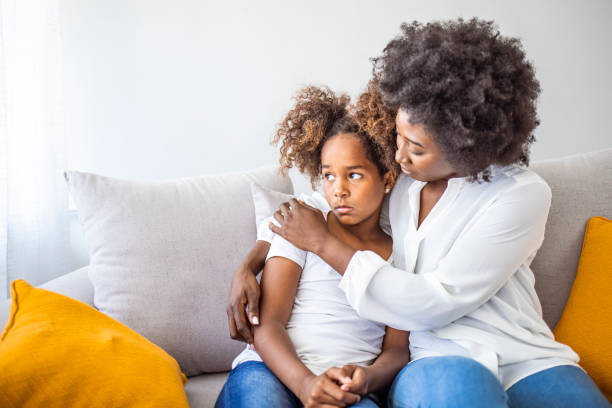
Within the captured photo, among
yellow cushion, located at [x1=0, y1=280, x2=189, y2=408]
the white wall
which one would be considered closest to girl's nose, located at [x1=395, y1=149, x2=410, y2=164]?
yellow cushion, located at [x1=0, y1=280, x2=189, y2=408]

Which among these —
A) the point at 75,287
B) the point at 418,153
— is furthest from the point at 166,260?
the point at 418,153

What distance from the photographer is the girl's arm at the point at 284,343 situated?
0.93m

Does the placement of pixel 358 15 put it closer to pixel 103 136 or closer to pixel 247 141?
pixel 247 141

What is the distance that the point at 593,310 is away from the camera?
1.25 m

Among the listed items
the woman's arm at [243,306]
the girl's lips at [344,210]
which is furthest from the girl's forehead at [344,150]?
the woman's arm at [243,306]

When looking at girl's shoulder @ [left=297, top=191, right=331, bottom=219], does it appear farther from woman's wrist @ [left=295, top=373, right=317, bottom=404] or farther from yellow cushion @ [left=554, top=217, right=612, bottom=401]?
yellow cushion @ [left=554, top=217, right=612, bottom=401]

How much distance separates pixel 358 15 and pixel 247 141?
0.67m

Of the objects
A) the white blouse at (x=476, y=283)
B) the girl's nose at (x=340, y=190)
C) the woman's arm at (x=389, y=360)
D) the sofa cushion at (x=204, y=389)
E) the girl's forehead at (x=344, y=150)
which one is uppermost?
the girl's forehead at (x=344, y=150)

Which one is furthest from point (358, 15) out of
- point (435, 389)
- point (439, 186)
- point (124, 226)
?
point (435, 389)

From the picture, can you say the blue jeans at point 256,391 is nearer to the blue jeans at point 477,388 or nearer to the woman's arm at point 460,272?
the blue jeans at point 477,388

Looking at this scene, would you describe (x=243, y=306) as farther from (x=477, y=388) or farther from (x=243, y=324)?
(x=477, y=388)

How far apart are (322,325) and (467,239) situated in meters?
0.38

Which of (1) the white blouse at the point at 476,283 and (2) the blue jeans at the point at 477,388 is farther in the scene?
(1) the white blouse at the point at 476,283

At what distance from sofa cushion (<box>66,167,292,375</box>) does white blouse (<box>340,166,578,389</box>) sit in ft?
1.64
